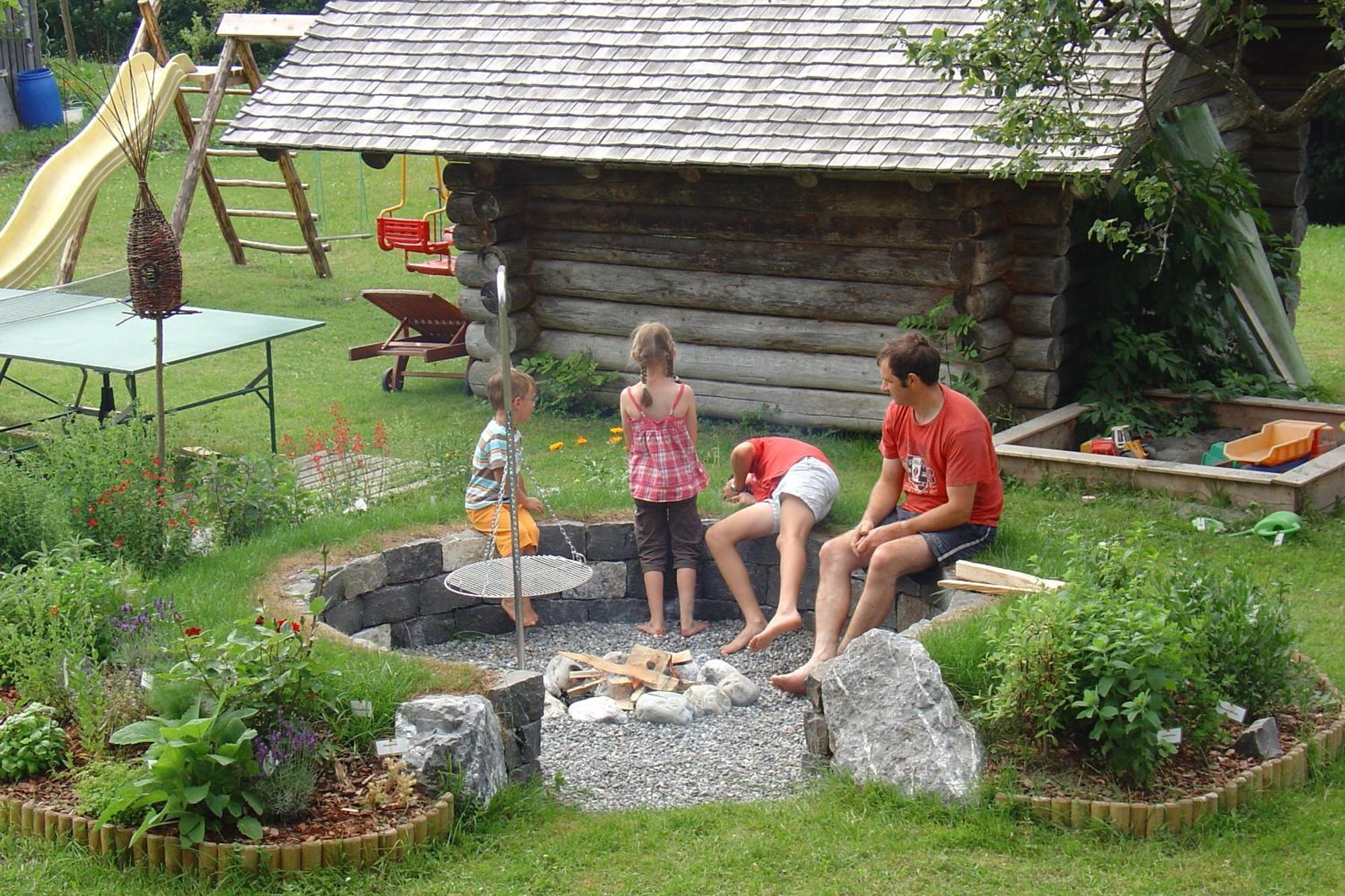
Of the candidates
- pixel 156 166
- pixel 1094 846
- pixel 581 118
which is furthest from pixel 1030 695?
pixel 156 166

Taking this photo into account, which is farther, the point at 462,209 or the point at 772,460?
the point at 462,209

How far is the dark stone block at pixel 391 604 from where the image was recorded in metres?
7.46

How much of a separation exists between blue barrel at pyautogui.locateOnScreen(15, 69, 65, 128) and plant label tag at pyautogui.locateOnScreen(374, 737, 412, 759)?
2153 centimetres

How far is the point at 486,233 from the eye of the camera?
1123 cm

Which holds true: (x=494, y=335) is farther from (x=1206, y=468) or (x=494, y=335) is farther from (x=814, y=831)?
(x=814, y=831)

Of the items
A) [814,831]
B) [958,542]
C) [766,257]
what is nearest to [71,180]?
[766,257]

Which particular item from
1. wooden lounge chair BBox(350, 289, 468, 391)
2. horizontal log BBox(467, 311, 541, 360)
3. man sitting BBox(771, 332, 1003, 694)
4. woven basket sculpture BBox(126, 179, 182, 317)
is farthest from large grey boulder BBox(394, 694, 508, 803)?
wooden lounge chair BBox(350, 289, 468, 391)

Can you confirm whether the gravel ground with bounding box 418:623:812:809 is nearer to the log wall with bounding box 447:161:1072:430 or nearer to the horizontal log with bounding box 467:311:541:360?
the log wall with bounding box 447:161:1072:430

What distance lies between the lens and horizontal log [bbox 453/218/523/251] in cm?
1122

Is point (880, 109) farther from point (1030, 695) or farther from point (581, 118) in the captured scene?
point (1030, 695)

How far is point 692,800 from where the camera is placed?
5.58m

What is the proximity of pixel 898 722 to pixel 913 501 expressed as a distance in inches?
75.7

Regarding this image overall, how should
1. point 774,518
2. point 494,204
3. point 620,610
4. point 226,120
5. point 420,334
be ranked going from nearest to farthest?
1. point 774,518
2. point 620,610
3. point 494,204
4. point 420,334
5. point 226,120

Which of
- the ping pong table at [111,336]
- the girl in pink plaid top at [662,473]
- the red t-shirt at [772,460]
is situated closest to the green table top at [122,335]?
the ping pong table at [111,336]
